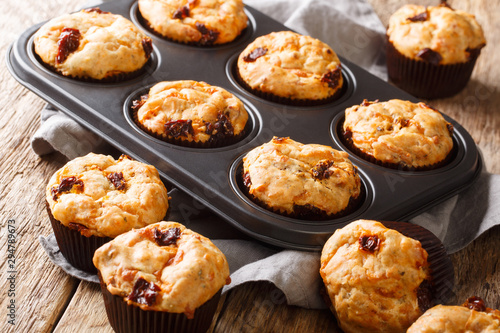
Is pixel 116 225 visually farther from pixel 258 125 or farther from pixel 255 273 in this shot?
pixel 258 125

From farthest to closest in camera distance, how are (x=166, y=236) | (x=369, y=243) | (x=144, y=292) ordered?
(x=369, y=243) < (x=166, y=236) < (x=144, y=292)

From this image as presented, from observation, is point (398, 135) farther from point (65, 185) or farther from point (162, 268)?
point (65, 185)

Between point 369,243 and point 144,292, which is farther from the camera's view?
point 369,243

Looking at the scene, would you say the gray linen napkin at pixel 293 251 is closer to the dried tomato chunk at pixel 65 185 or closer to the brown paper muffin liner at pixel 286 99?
the dried tomato chunk at pixel 65 185

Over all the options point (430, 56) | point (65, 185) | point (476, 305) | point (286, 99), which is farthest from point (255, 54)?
point (476, 305)

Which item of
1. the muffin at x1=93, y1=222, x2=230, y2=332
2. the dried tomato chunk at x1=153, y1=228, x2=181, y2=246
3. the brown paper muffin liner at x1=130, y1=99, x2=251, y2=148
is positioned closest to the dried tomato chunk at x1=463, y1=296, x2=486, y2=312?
the muffin at x1=93, y1=222, x2=230, y2=332

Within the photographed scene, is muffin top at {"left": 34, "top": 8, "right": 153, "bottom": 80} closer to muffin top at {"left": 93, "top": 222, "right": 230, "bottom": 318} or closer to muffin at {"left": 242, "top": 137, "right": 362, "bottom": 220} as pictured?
muffin at {"left": 242, "top": 137, "right": 362, "bottom": 220}

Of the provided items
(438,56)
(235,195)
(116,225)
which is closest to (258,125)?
(235,195)
